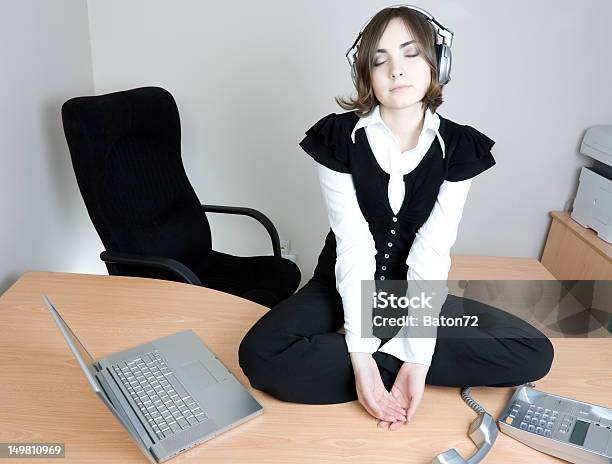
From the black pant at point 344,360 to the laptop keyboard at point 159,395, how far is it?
129mm

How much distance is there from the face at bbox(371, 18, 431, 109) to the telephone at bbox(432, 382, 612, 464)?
2.15 feet

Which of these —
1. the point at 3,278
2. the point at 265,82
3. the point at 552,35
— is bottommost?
the point at 3,278

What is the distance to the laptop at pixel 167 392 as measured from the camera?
2.82 feet

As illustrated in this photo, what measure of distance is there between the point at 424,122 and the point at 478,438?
72 centimetres

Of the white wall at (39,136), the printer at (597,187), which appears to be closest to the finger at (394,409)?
the white wall at (39,136)

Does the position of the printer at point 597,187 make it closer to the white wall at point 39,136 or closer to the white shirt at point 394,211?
the white shirt at point 394,211

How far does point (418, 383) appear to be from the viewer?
1.01 metres

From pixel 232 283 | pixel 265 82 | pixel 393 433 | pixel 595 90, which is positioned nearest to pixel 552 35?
pixel 595 90

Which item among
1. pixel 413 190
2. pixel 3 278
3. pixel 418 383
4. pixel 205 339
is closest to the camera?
pixel 418 383

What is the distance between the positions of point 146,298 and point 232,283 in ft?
1.76

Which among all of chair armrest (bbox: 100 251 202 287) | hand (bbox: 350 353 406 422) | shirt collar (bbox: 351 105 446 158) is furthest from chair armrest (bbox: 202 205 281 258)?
hand (bbox: 350 353 406 422)

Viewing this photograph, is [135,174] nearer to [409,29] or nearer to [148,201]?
[148,201]

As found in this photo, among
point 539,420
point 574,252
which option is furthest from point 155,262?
point 574,252

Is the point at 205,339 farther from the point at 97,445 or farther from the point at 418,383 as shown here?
the point at 418,383
